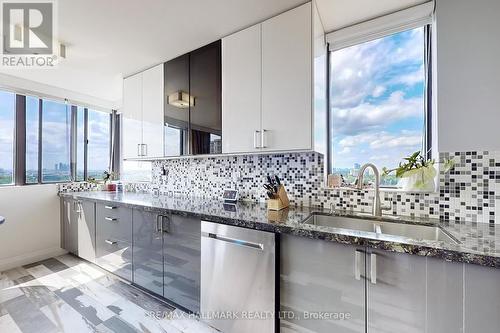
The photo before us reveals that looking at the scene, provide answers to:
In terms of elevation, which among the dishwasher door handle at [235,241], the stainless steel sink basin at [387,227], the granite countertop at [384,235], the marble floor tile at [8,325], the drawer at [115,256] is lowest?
the marble floor tile at [8,325]

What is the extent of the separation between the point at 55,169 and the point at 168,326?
110 inches

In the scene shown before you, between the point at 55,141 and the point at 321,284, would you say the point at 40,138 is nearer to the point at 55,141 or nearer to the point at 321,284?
the point at 55,141

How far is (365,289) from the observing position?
1090 millimetres

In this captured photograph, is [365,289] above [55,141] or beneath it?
beneath

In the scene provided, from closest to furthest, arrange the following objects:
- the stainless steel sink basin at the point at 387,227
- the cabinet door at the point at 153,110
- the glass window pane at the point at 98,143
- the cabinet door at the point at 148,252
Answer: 1. the stainless steel sink basin at the point at 387,227
2. the cabinet door at the point at 148,252
3. the cabinet door at the point at 153,110
4. the glass window pane at the point at 98,143

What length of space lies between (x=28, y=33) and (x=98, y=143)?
206 cm

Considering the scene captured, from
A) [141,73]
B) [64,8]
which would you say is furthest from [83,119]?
[64,8]

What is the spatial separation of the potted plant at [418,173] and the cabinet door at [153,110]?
7.12ft

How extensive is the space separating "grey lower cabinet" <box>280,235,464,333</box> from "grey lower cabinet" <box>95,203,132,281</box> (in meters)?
1.59

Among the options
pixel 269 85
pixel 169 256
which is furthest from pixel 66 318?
pixel 269 85

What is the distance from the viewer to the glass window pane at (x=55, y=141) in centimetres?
304

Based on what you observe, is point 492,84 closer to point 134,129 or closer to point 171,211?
point 171,211

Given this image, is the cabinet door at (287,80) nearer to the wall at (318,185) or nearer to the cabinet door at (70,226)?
the wall at (318,185)

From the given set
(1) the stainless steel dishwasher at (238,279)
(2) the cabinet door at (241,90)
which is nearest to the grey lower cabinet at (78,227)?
(1) the stainless steel dishwasher at (238,279)
